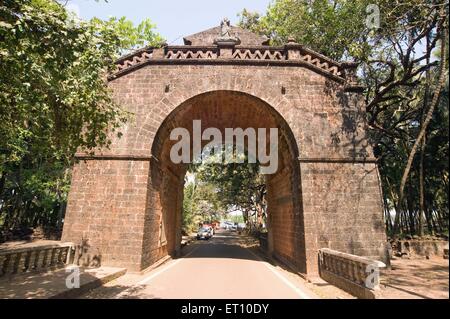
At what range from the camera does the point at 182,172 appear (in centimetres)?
1631

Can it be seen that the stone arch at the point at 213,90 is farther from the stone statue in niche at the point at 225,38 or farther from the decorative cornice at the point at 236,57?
the stone statue in niche at the point at 225,38

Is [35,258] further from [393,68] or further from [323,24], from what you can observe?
[323,24]

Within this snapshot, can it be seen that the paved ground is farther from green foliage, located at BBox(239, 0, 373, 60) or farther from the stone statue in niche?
green foliage, located at BBox(239, 0, 373, 60)

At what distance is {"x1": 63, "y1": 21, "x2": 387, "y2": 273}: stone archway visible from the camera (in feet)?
30.0

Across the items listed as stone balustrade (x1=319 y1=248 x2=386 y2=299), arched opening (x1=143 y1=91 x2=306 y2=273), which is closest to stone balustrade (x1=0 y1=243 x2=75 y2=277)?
arched opening (x1=143 y1=91 x2=306 y2=273)

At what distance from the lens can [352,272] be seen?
22.0 feet

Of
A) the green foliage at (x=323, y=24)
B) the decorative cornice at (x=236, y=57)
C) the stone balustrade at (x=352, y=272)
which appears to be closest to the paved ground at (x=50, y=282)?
the stone balustrade at (x=352, y=272)

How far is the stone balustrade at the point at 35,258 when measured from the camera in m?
6.98

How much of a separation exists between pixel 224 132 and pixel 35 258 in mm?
10021

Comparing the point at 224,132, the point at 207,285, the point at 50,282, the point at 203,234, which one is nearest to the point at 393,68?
the point at 224,132

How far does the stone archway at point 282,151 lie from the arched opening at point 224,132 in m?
0.08

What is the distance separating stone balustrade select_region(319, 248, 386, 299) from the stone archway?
1.97ft

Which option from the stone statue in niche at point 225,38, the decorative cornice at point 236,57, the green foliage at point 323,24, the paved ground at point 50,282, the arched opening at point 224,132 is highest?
the green foliage at point 323,24
